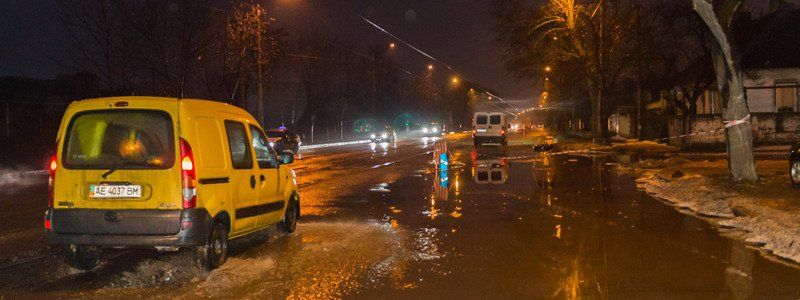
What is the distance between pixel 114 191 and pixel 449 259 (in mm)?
3785

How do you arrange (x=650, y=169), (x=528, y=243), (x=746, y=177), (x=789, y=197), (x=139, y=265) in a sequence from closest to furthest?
1. (x=139, y=265)
2. (x=528, y=243)
3. (x=789, y=197)
4. (x=746, y=177)
5. (x=650, y=169)

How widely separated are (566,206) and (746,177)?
4.55 metres

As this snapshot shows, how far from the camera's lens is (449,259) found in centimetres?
814

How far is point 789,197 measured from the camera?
12.3 m

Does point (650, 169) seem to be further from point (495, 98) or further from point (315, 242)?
point (495, 98)

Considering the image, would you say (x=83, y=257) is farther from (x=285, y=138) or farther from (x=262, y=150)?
(x=285, y=138)

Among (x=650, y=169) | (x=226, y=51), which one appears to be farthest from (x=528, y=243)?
(x=226, y=51)

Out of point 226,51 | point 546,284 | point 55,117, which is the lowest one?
point 546,284

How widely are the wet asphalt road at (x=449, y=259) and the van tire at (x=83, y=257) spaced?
15 cm

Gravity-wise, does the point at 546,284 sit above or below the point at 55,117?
below

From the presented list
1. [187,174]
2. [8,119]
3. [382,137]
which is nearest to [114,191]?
[187,174]

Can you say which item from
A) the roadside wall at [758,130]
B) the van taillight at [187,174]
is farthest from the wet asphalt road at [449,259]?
the roadside wall at [758,130]

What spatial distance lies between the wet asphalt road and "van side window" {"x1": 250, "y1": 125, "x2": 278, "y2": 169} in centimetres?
109

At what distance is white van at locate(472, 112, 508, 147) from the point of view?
4272cm
